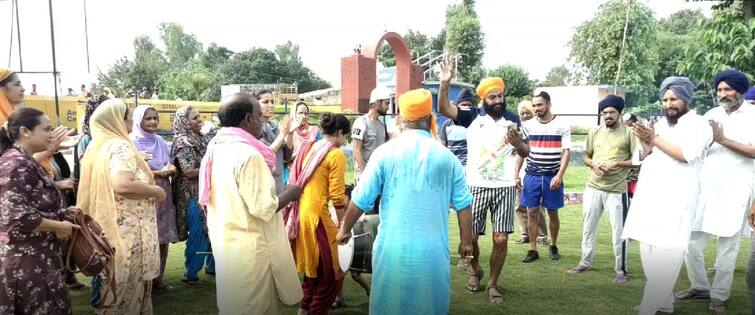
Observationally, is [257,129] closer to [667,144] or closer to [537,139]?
[667,144]

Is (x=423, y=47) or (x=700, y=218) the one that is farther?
(x=423, y=47)

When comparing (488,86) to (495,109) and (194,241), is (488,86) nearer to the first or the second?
(495,109)

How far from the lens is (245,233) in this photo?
327cm

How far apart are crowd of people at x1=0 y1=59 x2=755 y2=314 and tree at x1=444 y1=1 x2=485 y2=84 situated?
38.0m

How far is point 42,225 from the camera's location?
3.22 m

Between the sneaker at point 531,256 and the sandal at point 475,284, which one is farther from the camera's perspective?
the sneaker at point 531,256

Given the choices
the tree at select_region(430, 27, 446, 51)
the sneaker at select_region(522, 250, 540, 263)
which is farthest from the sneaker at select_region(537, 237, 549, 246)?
the tree at select_region(430, 27, 446, 51)

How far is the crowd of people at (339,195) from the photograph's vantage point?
320 centimetres

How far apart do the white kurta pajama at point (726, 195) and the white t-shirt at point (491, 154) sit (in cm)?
161

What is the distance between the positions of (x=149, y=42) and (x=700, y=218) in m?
84.5

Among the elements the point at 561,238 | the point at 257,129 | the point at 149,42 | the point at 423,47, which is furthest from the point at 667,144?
the point at 149,42

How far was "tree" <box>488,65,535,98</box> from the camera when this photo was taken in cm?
3803

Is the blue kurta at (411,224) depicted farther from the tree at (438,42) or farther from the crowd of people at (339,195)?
the tree at (438,42)

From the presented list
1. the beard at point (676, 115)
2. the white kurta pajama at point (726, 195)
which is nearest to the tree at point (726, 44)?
the white kurta pajama at point (726, 195)
